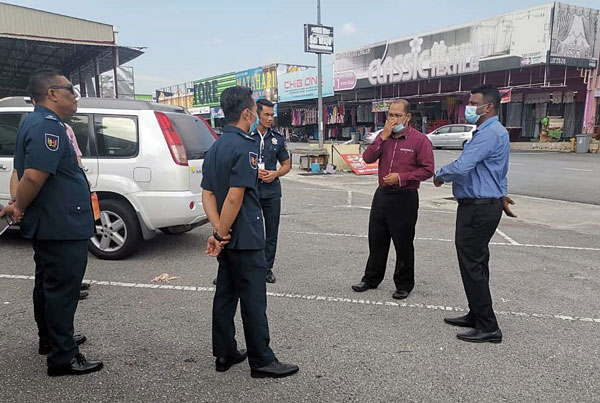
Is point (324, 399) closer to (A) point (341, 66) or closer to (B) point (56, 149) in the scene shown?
(B) point (56, 149)

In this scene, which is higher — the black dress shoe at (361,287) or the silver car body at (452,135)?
the silver car body at (452,135)

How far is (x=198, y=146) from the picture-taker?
5672mm

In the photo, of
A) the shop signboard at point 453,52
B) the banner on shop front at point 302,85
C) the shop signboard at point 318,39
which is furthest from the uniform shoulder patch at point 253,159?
the banner on shop front at point 302,85

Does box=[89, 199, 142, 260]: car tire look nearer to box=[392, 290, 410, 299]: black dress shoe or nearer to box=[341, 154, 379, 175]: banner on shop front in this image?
box=[392, 290, 410, 299]: black dress shoe

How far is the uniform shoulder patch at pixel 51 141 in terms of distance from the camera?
2814 mm

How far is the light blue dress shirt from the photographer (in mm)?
3547

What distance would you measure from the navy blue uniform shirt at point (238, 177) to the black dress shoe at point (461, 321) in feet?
6.15

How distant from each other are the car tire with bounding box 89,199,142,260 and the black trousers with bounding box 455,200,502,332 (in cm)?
355

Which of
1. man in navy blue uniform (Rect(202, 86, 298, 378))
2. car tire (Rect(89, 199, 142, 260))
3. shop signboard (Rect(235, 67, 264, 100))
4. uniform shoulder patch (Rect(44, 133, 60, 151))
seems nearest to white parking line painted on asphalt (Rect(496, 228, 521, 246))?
man in navy blue uniform (Rect(202, 86, 298, 378))

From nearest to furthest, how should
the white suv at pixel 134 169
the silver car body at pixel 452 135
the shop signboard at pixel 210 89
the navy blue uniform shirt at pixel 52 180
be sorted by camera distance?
the navy blue uniform shirt at pixel 52 180 < the white suv at pixel 134 169 < the silver car body at pixel 452 135 < the shop signboard at pixel 210 89

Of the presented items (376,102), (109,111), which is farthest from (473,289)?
(376,102)

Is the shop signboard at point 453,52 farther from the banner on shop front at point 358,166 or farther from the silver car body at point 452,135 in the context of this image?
the banner on shop front at point 358,166

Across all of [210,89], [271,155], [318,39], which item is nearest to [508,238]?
[271,155]

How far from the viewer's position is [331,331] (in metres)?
3.79
